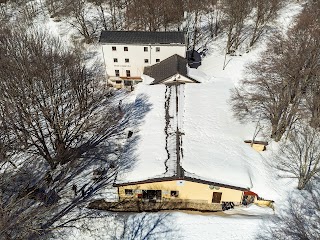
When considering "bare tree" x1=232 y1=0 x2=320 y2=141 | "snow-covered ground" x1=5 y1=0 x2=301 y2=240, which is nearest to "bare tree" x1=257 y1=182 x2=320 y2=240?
"snow-covered ground" x1=5 y1=0 x2=301 y2=240

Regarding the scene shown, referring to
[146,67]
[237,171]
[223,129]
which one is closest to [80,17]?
[146,67]

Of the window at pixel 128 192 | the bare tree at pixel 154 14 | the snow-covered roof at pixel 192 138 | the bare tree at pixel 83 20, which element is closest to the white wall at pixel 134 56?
the snow-covered roof at pixel 192 138

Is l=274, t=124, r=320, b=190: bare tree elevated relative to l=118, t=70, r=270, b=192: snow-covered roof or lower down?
lower down

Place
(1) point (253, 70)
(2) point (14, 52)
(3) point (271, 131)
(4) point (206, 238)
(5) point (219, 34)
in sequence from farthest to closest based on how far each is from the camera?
1. (5) point (219, 34)
2. (1) point (253, 70)
3. (3) point (271, 131)
4. (2) point (14, 52)
5. (4) point (206, 238)

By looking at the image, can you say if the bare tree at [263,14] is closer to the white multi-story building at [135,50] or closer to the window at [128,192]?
the white multi-story building at [135,50]

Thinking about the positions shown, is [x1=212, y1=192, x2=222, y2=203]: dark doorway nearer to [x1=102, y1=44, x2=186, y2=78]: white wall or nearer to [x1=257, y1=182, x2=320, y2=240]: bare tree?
[x1=257, y1=182, x2=320, y2=240]: bare tree

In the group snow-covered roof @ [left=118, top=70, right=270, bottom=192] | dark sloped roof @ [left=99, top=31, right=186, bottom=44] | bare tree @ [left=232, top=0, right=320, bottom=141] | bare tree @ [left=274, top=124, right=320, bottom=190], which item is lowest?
bare tree @ [left=274, top=124, right=320, bottom=190]

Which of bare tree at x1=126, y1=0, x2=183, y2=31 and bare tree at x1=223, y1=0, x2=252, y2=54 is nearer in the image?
bare tree at x1=223, y1=0, x2=252, y2=54

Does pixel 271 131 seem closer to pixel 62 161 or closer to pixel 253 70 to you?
pixel 253 70
